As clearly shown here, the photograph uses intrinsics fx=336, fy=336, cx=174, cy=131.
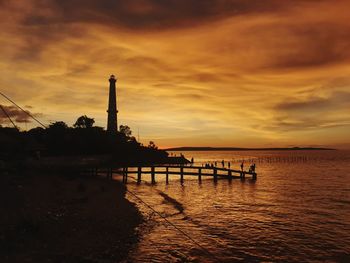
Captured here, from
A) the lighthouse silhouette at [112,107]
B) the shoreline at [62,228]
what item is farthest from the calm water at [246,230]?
the lighthouse silhouette at [112,107]

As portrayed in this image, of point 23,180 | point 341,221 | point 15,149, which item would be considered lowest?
point 341,221

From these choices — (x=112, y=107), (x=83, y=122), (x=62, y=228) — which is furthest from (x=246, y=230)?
(x=83, y=122)

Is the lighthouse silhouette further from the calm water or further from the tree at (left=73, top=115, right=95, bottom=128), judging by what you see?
the calm water

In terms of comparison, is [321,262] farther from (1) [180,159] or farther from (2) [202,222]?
(1) [180,159]

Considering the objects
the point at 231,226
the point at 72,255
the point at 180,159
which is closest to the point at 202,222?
the point at 231,226

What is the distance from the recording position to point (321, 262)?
1526 cm

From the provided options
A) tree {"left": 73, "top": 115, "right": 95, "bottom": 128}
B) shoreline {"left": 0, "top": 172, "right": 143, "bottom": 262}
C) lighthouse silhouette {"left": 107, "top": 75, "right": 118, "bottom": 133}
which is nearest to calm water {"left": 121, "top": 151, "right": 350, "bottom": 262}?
shoreline {"left": 0, "top": 172, "right": 143, "bottom": 262}

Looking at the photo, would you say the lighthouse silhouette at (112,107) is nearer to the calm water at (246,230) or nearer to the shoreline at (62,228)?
the calm water at (246,230)

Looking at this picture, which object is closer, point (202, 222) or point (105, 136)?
point (202, 222)

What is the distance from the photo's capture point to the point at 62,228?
1736cm

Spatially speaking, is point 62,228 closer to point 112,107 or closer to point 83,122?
point 112,107

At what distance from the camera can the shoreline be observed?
13.7m

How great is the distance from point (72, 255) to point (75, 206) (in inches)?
420

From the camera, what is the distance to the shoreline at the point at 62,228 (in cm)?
1373
